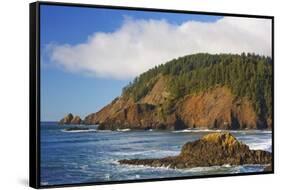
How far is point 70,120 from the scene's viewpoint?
664cm

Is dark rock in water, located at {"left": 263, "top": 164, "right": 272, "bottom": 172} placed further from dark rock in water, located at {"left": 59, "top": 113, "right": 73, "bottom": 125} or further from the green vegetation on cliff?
dark rock in water, located at {"left": 59, "top": 113, "right": 73, "bottom": 125}

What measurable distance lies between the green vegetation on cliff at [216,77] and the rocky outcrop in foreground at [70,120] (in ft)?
1.65

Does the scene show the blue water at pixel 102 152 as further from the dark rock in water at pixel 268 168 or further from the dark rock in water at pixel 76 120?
the dark rock in water at pixel 268 168

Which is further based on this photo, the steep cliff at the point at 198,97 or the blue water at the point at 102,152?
the steep cliff at the point at 198,97

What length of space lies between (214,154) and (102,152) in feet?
3.87

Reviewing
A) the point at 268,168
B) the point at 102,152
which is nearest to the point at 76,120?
the point at 102,152

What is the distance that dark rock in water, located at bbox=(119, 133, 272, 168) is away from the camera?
7.11 meters

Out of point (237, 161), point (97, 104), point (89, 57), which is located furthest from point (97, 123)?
point (237, 161)

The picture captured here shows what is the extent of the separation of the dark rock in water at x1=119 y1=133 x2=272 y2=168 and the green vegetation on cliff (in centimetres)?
40

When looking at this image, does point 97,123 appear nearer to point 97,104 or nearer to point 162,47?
point 97,104

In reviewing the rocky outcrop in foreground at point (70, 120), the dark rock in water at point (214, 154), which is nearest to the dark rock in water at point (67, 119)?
the rocky outcrop in foreground at point (70, 120)

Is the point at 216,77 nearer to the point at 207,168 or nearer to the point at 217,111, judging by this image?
the point at 217,111

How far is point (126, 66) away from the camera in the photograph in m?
6.86

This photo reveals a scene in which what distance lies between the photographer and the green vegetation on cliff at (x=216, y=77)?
23.1 ft
